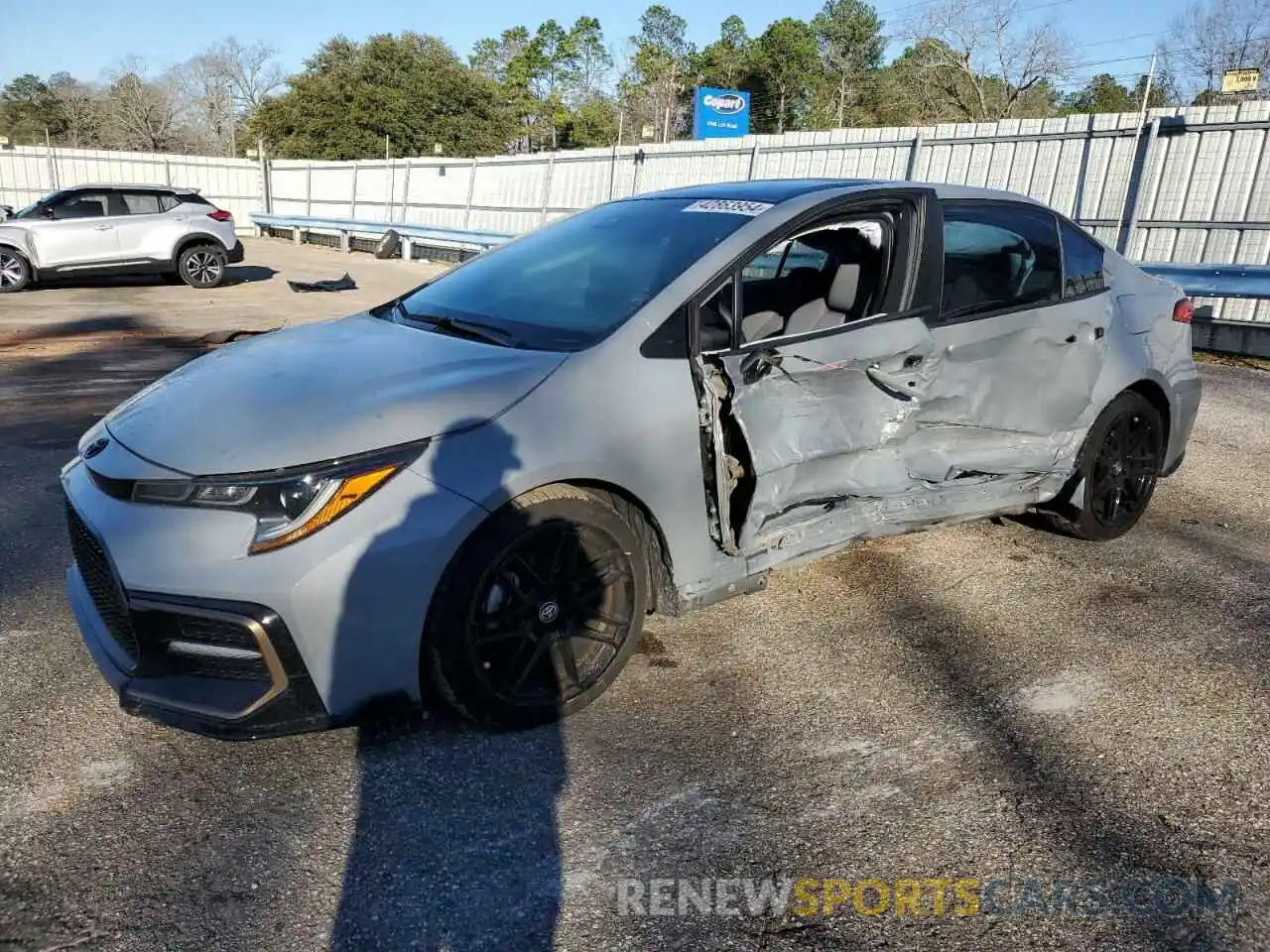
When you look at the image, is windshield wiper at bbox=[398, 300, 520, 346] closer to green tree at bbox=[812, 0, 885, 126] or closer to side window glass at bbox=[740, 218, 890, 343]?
side window glass at bbox=[740, 218, 890, 343]

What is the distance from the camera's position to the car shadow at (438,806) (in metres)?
2.15

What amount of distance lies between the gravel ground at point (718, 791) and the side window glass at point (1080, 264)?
55.3 inches

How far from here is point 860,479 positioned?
11.6 feet

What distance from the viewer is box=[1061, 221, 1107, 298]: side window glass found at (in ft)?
14.0

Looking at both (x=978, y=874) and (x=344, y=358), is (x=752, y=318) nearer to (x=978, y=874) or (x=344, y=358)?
(x=344, y=358)

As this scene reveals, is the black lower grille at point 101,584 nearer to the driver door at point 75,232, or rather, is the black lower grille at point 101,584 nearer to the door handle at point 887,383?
the door handle at point 887,383

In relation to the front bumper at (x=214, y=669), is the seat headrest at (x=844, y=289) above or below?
above

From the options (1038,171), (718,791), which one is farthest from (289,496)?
(1038,171)

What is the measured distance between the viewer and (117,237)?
15.1 metres

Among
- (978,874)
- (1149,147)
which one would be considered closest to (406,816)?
(978,874)

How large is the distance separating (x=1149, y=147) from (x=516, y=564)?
36.9 ft

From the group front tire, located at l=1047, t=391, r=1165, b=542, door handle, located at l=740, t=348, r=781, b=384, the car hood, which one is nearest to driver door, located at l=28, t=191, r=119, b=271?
the car hood

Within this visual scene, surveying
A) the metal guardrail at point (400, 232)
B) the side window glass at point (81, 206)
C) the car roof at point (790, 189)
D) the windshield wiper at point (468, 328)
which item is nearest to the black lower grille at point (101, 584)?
the windshield wiper at point (468, 328)

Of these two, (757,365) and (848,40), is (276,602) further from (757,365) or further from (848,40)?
(848,40)
